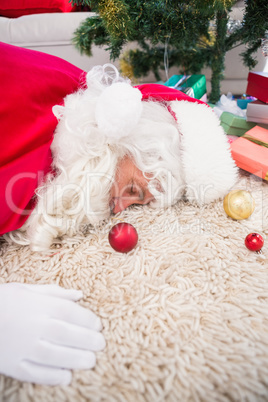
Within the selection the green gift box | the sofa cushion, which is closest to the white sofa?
the sofa cushion

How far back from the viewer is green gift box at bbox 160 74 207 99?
49.6 inches

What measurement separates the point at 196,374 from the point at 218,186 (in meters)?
0.49

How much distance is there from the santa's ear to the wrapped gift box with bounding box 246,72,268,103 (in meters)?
0.82

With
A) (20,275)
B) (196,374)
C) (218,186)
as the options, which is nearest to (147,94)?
(218,186)

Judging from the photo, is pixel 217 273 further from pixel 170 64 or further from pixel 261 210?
pixel 170 64

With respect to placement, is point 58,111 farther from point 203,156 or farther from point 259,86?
point 259,86

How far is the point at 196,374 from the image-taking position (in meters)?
0.46

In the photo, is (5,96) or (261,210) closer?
(5,96)

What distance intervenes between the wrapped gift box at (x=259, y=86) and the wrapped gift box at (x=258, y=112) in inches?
1.2

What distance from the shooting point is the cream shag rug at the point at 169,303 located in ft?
1.47

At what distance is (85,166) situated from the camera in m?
0.75

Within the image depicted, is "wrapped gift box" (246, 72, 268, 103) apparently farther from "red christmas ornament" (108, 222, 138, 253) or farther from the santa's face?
"red christmas ornament" (108, 222, 138, 253)

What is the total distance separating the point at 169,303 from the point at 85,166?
1.41 ft

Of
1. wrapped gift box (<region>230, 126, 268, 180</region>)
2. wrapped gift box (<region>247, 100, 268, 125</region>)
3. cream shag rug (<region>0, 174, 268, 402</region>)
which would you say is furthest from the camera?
wrapped gift box (<region>247, 100, 268, 125</region>)
